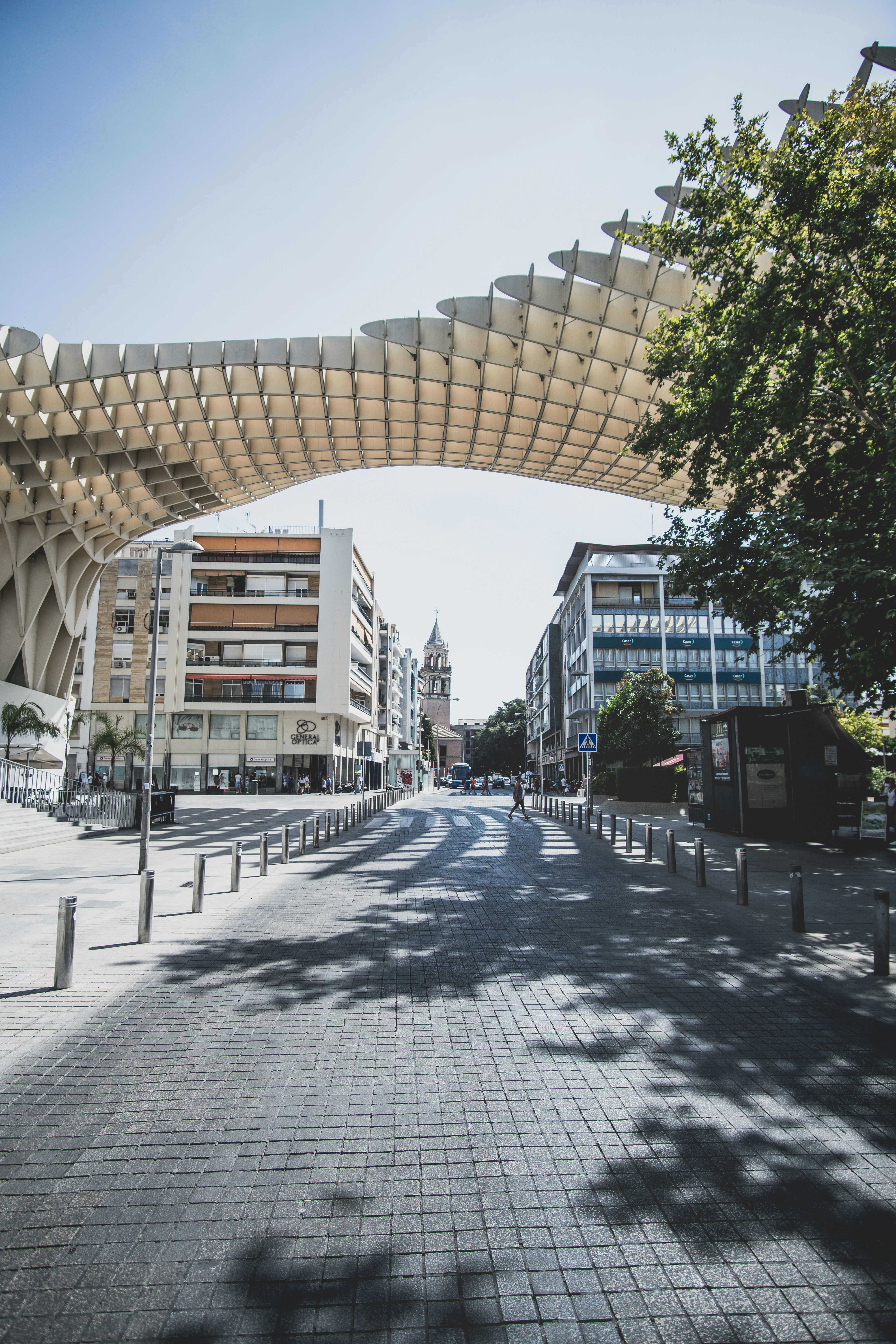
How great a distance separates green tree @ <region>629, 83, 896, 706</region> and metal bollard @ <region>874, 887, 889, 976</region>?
4237mm

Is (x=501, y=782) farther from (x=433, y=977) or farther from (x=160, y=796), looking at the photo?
(x=433, y=977)

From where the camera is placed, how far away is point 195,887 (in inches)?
380

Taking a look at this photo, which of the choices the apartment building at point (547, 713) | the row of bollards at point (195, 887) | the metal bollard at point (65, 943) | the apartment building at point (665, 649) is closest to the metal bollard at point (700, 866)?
the row of bollards at point (195, 887)

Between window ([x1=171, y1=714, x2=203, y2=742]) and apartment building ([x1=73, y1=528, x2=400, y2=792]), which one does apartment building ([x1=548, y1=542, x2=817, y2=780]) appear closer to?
apartment building ([x1=73, y1=528, x2=400, y2=792])

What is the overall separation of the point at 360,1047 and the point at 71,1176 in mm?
1933

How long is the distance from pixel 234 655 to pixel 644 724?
3187 centimetres

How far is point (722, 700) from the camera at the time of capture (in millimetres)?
63656

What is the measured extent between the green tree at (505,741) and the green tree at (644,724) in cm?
7096

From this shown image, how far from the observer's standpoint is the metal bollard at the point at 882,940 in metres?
6.81

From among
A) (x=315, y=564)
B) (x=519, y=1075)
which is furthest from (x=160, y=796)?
(x=315, y=564)

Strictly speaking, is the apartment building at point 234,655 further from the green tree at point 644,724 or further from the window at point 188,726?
the green tree at point 644,724

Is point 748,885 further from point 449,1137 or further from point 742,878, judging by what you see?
point 449,1137

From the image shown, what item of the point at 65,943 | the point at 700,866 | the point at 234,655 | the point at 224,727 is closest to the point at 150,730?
the point at 65,943

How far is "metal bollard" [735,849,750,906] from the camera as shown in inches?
395
